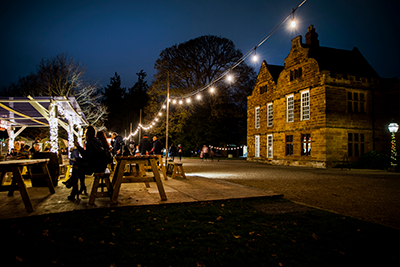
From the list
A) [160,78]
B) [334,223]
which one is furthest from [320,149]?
[160,78]

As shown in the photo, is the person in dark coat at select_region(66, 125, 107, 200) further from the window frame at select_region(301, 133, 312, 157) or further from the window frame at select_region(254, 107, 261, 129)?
the window frame at select_region(254, 107, 261, 129)

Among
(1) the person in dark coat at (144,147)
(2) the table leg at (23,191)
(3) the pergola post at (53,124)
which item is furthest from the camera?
(1) the person in dark coat at (144,147)

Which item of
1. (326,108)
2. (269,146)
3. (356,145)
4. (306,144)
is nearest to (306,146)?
(306,144)

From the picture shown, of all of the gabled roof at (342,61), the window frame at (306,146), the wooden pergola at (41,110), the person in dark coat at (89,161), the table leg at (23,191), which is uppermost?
the gabled roof at (342,61)

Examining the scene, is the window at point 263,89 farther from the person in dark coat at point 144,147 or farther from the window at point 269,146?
the person in dark coat at point 144,147

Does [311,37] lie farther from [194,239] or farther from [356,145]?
[194,239]

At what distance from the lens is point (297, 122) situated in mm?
20125

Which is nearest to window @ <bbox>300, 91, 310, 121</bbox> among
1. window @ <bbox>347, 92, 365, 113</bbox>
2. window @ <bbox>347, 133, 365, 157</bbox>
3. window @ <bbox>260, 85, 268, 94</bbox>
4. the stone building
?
the stone building

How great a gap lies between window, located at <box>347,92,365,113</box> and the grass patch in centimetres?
1707

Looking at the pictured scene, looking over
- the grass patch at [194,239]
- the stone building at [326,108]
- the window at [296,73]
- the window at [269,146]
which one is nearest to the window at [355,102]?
the stone building at [326,108]

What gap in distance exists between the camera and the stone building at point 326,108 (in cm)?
1788

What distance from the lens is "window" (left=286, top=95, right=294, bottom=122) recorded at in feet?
69.1

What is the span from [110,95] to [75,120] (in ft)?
191

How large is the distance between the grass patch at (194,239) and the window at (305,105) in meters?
16.1
